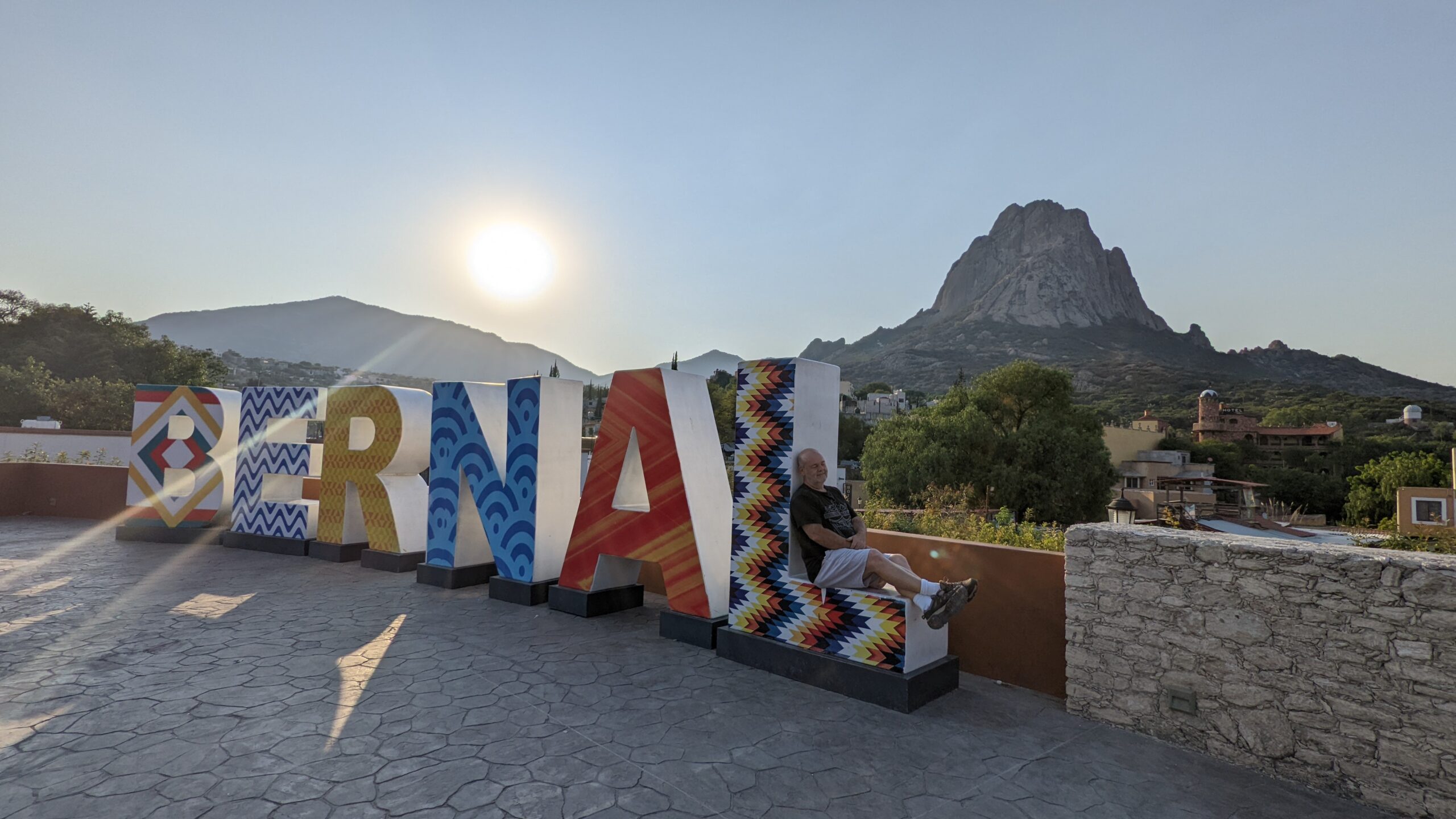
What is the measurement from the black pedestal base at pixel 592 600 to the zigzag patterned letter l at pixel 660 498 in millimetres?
86

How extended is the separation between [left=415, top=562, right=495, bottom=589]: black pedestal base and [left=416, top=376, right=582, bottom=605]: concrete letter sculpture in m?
0.01

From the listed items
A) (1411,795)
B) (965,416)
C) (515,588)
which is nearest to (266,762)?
(515,588)

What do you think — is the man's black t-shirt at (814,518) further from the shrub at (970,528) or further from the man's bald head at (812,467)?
the shrub at (970,528)

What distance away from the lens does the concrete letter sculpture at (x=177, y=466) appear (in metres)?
10.9

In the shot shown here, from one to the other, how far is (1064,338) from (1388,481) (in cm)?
7669

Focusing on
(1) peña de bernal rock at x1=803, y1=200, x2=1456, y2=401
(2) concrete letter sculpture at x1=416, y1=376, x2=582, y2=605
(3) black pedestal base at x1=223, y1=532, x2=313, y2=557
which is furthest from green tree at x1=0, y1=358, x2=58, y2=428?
(1) peña de bernal rock at x1=803, y1=200, x2=1456, y2=401

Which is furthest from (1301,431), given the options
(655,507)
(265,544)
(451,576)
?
(265,544)

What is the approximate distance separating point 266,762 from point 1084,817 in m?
4.40

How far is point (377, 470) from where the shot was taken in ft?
30.1

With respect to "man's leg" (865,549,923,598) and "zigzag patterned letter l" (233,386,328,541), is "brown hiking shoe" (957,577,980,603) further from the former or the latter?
"zigzag patterned letter l" (233,386,328,541)

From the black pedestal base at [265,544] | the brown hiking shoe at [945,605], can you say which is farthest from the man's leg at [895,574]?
the black pedestal base at [265,544]

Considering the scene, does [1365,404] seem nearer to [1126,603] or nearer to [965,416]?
[965,416]

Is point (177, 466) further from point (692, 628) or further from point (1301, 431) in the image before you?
point (1301, 431)

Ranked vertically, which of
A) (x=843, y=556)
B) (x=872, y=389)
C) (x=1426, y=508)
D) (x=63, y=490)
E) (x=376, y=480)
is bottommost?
(x=1426, y=508)
